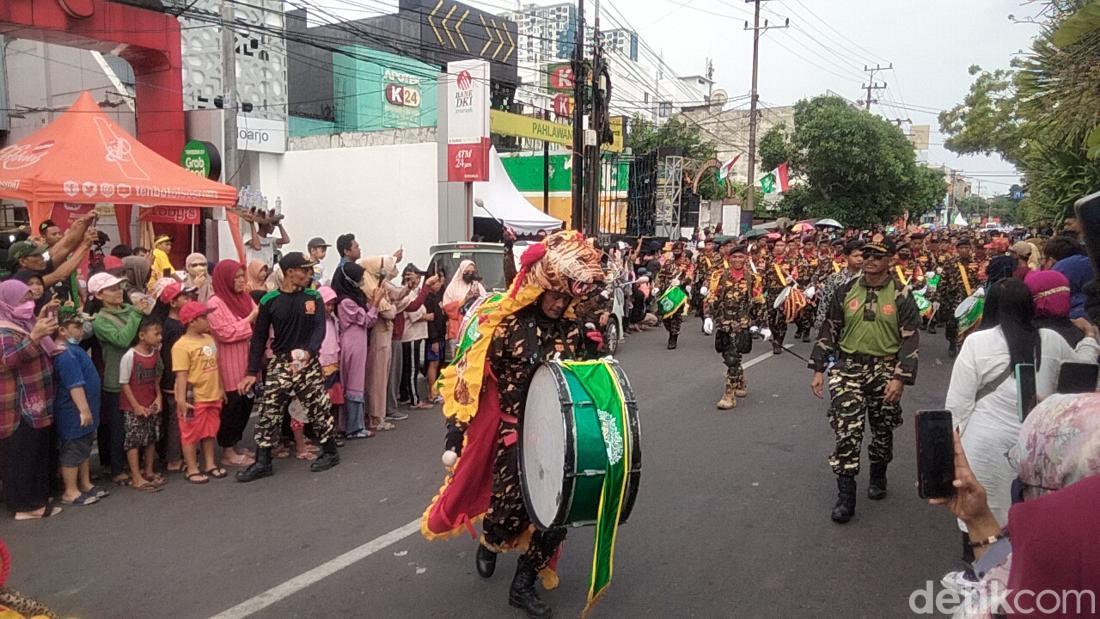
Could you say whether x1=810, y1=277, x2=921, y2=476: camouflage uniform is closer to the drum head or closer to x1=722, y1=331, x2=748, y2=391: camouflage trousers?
the drum head

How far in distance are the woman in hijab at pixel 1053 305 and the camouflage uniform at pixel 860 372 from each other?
1.15 meters

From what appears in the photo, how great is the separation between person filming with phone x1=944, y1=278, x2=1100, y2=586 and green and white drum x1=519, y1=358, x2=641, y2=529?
1.72m

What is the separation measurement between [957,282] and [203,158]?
14.2m

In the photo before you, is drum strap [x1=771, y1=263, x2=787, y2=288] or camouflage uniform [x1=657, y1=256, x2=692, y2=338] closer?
drum strap [x1=771, y1=263, x2=787, y2=288]

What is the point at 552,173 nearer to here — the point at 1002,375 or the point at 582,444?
the point at 1002,375

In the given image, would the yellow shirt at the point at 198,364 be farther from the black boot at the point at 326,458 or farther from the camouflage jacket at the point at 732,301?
the camouflage jacket at the point at 732,301

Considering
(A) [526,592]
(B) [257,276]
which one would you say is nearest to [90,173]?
(B) [257,276]

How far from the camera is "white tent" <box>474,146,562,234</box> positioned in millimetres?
17375

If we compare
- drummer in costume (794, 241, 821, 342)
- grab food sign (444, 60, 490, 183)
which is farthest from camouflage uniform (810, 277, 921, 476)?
grab food sign (444, 60, 490, 183)

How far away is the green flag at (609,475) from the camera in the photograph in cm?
322

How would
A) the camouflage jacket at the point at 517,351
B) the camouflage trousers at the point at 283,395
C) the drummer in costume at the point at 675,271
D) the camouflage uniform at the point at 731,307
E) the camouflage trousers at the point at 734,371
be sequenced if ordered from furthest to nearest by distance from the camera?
the drummer in costume at the point at 675,271 < the camouflage uniform at the point at 731,307 < the camouflage trousers at the point at 734,371 < the camouflage trousers at the point at 283,395 < the camouflage jacket at the point at 517,351

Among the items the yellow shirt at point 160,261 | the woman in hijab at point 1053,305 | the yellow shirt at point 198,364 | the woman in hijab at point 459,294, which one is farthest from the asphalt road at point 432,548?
the yellow shirt at point 160,261

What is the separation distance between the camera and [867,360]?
5.29 m

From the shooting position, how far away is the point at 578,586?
4203 millimetres
